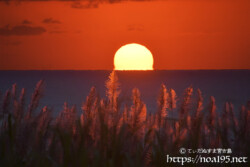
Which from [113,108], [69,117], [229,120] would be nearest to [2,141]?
[69,117]

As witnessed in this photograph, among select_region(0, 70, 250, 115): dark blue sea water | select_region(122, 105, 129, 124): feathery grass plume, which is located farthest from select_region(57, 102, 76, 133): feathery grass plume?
select_region(122, 105, 129, 124): feathery grass plume

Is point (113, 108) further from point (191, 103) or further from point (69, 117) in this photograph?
point (191, 103)

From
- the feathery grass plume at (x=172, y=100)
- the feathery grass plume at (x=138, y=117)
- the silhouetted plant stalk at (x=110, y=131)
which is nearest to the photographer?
the silhouetted plant stalk at (x=110, y=131)

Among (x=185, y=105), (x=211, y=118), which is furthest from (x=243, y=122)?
(x=185, y=105)

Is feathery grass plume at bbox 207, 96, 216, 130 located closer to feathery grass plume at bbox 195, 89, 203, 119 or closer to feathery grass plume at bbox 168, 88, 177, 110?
feathery grass plume at bbox 195, 89, 203, 119

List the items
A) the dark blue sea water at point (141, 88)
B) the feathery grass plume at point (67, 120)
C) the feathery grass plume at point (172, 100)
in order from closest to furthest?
the feathery grass plume at point (67, 120) → the feathery grass plume at point (172, 100) → the dark blue sea water at point (141, 88)

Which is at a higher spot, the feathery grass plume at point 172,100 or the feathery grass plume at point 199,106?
the feathery grass plume at point 172,100

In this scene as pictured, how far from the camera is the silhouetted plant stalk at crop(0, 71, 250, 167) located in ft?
9.54

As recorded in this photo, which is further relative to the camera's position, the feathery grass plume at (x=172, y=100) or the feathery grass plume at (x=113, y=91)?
the feathery grass plume at (x=172, y=100)

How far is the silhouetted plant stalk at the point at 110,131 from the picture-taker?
Answer: 291 centimetres

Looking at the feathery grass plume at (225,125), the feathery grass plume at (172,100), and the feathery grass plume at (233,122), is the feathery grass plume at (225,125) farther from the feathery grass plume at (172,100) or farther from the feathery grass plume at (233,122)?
the feathery grass plume at (172,100)

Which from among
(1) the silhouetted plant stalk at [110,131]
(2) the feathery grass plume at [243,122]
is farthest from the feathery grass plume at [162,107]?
(2) the feathery grass plume at [243,122]

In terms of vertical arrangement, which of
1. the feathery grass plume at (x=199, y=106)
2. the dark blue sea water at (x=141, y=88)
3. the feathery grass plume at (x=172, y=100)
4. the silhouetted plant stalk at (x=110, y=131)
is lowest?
the silhouetted plant stalk at (x=110, y=131)

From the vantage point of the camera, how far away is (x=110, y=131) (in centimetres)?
313
